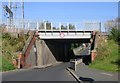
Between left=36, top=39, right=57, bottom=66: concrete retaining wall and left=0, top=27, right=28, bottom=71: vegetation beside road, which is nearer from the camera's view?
left=0, top=27, right=28, bottom=71: vegetation beside road

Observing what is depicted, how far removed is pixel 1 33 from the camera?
53.7 m

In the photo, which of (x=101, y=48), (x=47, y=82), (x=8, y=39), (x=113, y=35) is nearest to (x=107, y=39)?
(x=113, y=35)

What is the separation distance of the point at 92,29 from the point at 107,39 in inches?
142

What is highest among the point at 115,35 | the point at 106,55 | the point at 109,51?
the point at 115,35

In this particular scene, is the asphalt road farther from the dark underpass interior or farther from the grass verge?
the dark underpass interior

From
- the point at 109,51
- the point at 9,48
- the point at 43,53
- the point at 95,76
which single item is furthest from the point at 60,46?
the point at 95,76

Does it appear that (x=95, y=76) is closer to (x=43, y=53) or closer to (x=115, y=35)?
(x=115, y=35)

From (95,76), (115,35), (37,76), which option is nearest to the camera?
(95,76)

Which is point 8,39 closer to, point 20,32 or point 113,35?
point 20,32

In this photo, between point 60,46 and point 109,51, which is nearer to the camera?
point 109,51

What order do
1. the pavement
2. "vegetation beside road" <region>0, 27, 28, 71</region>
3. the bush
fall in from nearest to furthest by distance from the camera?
the pavement
"vegetation beside road" <region>0, 27, 28, 71</region>
the bush

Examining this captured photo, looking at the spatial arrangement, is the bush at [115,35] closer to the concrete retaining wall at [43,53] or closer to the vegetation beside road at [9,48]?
the concrete retaining wall at [43,53]

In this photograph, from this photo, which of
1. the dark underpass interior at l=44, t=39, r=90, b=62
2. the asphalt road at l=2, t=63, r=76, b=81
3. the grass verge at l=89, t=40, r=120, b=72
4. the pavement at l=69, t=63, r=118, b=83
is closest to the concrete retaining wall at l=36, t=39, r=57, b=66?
the dark underpass interior at l=44, t=39, r=90, b=62

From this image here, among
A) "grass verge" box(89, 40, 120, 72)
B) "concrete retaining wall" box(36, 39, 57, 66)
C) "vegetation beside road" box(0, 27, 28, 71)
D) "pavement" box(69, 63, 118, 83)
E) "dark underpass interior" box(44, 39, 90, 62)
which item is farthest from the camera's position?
"dark underpass interior" box(44, 39, 90, 62)
